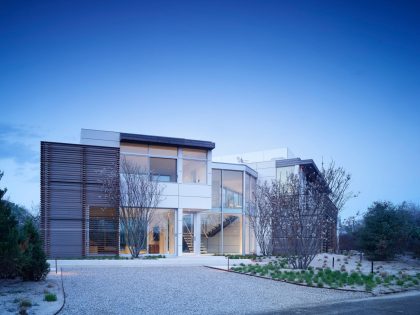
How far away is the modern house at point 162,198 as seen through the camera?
66.8 feet

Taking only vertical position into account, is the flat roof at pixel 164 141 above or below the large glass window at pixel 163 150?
above

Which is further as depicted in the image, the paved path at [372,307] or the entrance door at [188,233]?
the entrance door at [188,233]

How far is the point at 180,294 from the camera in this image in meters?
10.6

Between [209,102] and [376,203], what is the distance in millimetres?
10136

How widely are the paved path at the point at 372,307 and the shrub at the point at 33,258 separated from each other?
6.43m

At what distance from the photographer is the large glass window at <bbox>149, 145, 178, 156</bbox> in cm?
2311

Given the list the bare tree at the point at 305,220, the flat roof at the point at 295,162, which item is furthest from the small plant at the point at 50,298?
the flat roof at the point at 295,162

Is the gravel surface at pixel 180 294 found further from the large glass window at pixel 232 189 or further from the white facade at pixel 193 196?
the large glass window at pixel 232 189

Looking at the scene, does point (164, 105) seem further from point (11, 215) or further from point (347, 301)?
point (347, 301)

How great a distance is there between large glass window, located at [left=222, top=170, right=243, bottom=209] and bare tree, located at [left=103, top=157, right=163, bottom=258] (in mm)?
6354

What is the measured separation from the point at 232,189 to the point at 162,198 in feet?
19.3

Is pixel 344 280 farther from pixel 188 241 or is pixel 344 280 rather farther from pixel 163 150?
pixel 163 150

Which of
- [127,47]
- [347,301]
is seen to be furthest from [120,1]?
[347,301]

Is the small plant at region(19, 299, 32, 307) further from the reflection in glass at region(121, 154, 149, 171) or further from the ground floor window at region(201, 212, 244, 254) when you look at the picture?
the ground floor window at region(201, 212, 244, 254)
